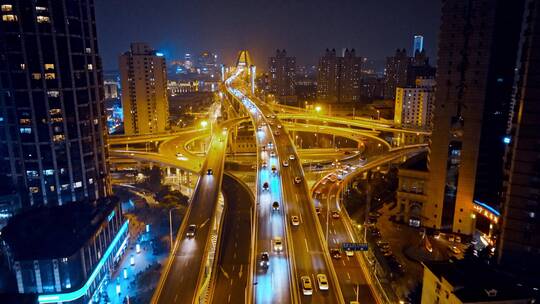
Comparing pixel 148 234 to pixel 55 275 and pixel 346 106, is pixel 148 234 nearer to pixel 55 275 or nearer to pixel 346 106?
pixel 55 275

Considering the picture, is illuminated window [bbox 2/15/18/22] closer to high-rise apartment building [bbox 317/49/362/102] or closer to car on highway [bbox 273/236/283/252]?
car on highway [bbox 273/236/283/252]

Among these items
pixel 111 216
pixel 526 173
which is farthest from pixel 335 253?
pixel 111 216

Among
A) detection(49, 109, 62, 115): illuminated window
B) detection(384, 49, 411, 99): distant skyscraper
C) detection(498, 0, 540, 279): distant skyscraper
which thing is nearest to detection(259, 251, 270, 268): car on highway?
detection(498, 0, 540, 279): distant skyscraper

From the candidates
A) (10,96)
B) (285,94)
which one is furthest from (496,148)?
(285,94)

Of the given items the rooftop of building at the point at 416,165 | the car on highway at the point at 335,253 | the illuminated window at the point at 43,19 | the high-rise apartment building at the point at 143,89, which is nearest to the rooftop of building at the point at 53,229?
the illuminated window at the point at 43,19

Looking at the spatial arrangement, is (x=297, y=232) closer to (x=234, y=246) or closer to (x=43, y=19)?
(x=234, y=246)

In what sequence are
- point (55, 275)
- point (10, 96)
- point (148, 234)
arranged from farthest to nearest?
point (148, 234) < point (10, 96) < point (55, 275)
